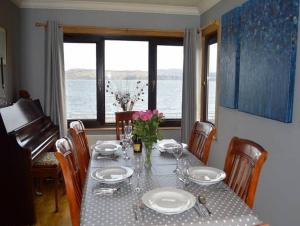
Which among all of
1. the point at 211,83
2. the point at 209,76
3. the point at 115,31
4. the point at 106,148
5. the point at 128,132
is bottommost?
the point at 106,148

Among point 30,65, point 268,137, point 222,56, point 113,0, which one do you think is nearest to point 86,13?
point 113,0

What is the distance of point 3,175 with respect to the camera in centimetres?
246

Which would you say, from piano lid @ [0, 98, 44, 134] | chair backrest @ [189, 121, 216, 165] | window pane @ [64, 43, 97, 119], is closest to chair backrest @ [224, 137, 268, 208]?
chair backrest @ [189, 121, 216, 165]

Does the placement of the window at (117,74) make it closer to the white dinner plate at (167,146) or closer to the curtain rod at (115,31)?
the curtain rod at (115,31)

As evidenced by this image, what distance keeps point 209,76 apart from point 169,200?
2.81m

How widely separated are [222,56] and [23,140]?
230 centimetres

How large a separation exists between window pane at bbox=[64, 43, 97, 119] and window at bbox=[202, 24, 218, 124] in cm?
162

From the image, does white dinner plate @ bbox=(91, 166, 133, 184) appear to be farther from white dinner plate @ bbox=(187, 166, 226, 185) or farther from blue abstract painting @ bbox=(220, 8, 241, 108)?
blue abstract painting @ bbox=(220, 8, 241, 108)

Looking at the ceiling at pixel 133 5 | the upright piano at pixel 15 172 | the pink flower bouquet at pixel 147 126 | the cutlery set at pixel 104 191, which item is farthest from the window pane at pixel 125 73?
the cutlery set at pixel 104 191

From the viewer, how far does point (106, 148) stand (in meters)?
2.31

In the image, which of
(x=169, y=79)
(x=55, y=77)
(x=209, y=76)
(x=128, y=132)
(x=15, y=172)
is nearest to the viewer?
(x=128, y=132)

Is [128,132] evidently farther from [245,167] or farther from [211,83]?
[211,83]

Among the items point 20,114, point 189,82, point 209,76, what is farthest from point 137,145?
point 209,76

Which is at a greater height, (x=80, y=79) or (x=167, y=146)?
(x=80, y=79)
